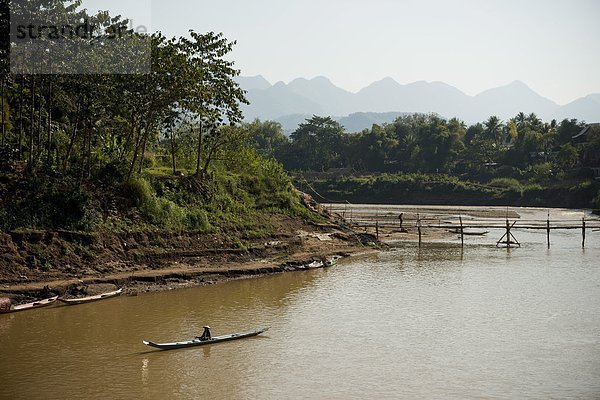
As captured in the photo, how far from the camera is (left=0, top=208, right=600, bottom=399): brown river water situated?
580 inches

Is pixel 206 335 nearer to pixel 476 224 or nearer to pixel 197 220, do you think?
pixel 197 220

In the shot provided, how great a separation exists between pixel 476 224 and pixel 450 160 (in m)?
42.8

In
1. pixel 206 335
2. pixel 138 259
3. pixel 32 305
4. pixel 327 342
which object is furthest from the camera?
pixel 138 259

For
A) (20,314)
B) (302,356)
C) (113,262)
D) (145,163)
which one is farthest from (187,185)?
(302,356)

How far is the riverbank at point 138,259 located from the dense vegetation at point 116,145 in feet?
2.40

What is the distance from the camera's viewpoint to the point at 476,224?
2144 inches

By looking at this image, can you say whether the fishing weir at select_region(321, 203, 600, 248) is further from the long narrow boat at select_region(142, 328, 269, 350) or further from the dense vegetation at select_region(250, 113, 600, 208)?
the long narrow boat at select_region(142, 328, 269, 350)

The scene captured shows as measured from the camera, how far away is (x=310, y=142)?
10400 cm

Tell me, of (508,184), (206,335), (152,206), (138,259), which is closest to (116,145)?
(152,206)

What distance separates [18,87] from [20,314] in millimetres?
12031

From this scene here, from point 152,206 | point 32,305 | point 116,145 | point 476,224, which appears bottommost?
point 32,305

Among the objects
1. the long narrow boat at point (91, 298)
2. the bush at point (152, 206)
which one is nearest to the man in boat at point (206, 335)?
the long narrow boat at point (91, 298)

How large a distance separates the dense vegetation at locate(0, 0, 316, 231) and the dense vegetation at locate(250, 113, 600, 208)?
154ft

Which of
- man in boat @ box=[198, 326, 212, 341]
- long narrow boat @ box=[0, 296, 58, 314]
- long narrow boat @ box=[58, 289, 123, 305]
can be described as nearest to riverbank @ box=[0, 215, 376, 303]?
long narrow boat @ box=[58, 289, 123, 305]
